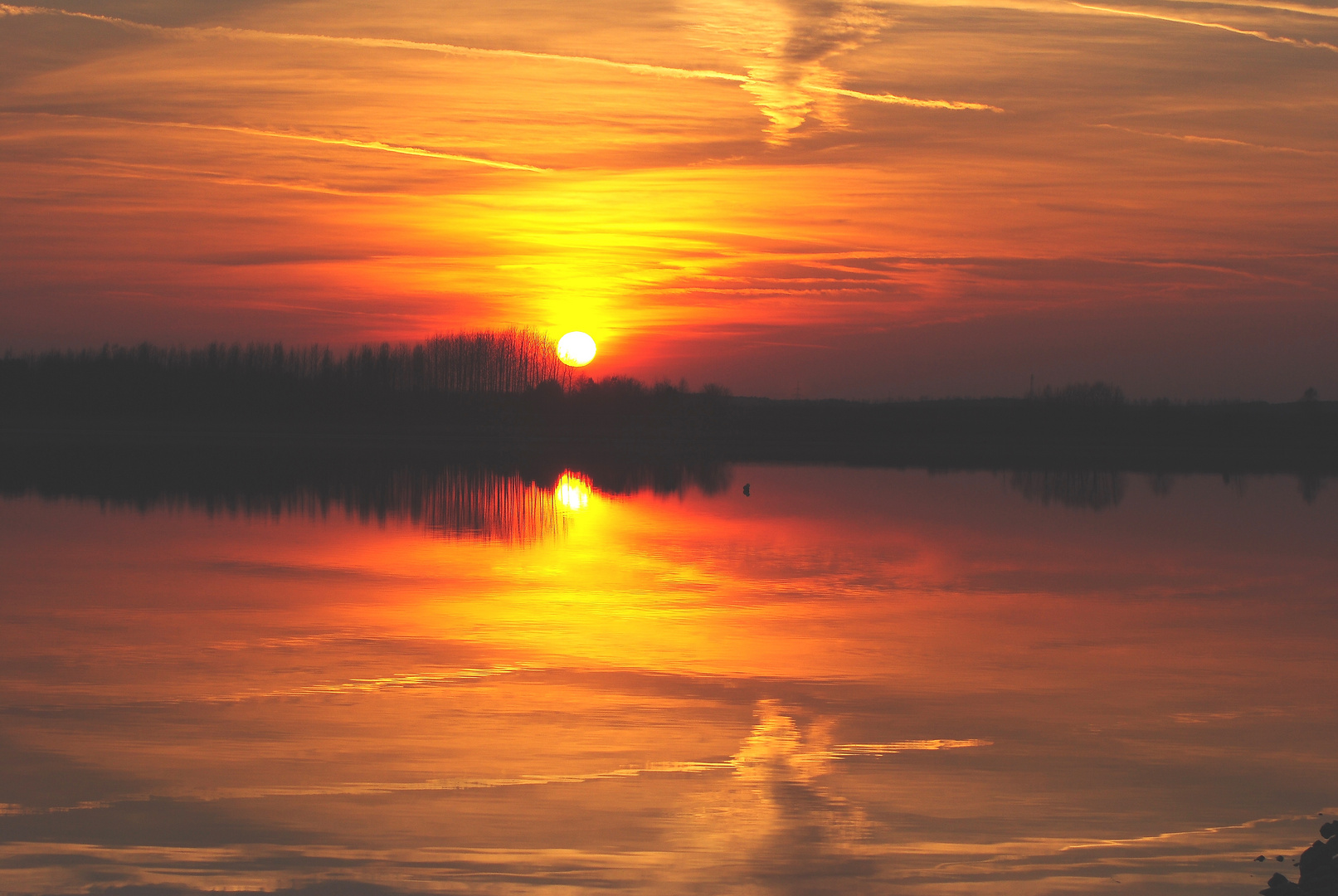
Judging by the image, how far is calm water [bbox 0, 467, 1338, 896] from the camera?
18.2ft

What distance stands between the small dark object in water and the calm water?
0.15 metres

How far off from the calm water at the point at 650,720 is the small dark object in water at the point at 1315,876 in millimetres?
153

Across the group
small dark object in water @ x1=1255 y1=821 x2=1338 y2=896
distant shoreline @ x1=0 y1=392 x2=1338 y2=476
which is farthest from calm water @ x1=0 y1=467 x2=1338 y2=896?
distant shoreline @ x1=0 y1=392 x2=1338 y2=476

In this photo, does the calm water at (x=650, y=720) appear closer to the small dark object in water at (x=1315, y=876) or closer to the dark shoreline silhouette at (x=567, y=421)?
the small dark object in water at (x=1315, y=876)

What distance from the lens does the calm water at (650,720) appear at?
219 inches

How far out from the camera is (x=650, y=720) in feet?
25.5

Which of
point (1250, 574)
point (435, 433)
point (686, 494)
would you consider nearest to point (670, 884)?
point (1250, 574)

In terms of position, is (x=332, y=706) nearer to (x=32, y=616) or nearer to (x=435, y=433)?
(x=32, y=616)

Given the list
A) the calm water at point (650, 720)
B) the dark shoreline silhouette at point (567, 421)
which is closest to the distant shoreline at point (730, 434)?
the dark shoreline silhouette at point (567, 421)

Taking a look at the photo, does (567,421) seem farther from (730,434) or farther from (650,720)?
(650,720)

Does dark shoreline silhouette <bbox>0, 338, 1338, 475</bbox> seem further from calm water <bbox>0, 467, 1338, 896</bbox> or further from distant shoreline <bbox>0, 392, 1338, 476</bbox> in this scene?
calm water <bbox>0, 467, 1338, 896</bbox>

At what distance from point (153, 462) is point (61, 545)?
23729 mm

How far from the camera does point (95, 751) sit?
22.5 feet

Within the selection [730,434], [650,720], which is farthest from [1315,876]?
[730,434]
